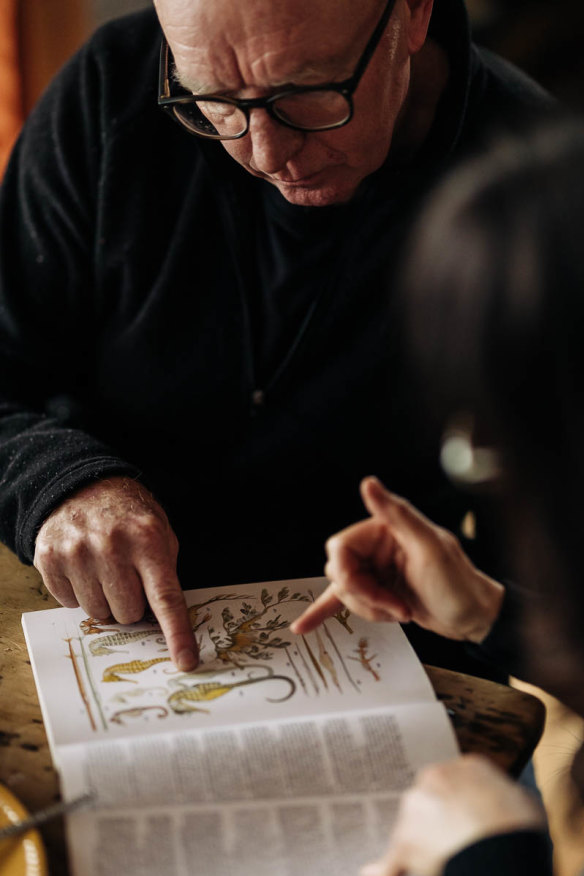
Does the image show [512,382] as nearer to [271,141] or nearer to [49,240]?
[271,141]

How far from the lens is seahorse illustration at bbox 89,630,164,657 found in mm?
943

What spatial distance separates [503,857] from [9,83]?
2.25 meters

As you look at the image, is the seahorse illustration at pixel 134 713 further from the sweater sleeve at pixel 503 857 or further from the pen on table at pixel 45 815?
the sweater sleeve at pixel 503 857

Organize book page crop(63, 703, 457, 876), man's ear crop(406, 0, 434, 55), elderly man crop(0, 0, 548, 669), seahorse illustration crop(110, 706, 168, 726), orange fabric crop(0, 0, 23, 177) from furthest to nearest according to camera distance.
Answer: orange fabric crop(0, 0, 23, 177) → elderly man crop(0, 0, 548, 669) → man's ear crop(406, 0, 434, 55) → seahorse illustration crop(110, 706, 168, 726) → book page crop(63, 703, 457, 876)

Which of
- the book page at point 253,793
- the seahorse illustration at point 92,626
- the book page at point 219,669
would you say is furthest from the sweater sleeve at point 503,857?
the seahorse illustration at point 92,626

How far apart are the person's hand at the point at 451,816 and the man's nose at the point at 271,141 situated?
0.71 m

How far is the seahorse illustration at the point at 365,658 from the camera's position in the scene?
2.97 ft

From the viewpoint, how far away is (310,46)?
924mm

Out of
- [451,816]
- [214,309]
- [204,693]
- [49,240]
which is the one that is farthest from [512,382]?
[49,240]

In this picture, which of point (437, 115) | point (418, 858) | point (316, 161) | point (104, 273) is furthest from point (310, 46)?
point (418, 858)

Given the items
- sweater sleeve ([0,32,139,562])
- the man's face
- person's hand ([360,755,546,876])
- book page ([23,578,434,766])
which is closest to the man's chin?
the man's face

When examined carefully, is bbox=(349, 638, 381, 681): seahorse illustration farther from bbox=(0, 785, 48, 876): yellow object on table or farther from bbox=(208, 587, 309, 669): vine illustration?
bbox=(0, 785, 48, 876): yellow object on table

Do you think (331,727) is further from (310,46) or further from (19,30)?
(19,30)

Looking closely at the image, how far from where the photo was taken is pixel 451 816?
2.08ft
